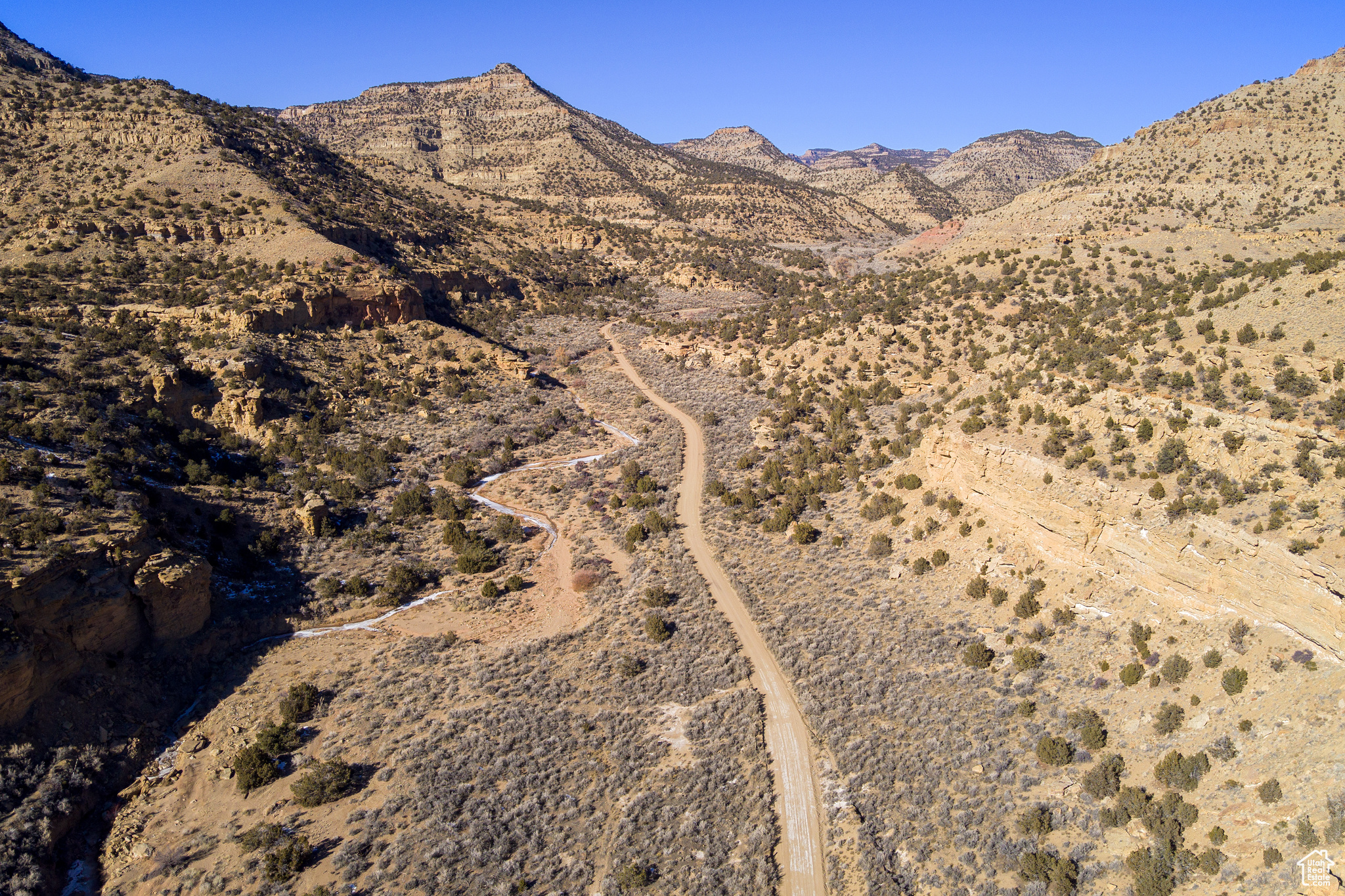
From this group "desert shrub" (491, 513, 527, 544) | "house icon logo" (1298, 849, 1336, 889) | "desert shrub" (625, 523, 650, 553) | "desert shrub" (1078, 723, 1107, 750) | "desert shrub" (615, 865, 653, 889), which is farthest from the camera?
"desert shrub" (491, 513, 527, 544)

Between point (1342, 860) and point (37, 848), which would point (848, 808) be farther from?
point (37, 848)

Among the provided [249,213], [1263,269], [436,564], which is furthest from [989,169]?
[436,564]

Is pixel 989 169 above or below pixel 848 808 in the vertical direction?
above

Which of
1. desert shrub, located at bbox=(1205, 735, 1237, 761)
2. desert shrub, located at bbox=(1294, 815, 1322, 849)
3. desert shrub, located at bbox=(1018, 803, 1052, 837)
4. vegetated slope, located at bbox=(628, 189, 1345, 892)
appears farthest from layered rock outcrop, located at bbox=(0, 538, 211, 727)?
desert shrub, located at bbox=(1205, 735, 1237, 761)

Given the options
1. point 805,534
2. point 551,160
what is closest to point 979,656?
point 805,534

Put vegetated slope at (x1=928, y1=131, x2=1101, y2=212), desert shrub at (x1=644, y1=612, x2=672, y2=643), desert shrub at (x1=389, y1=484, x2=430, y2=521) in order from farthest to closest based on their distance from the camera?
vegetated slope at (x1=928, y1=131, x2=1101, y2=212)
desert shrub at (x1=389, y1=484, x2=430, y2=521)
desert shrub at (x1=644, y1=612, x2=672, y2=643)

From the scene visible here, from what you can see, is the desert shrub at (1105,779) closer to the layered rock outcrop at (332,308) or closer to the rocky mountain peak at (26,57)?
the layered rock outcrop at (332,308)

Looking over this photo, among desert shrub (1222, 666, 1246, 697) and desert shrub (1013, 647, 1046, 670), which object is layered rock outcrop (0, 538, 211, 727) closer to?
desert shrub (1013, 647, 1046, 670)

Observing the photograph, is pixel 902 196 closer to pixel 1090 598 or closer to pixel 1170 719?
pixel 1090 598
